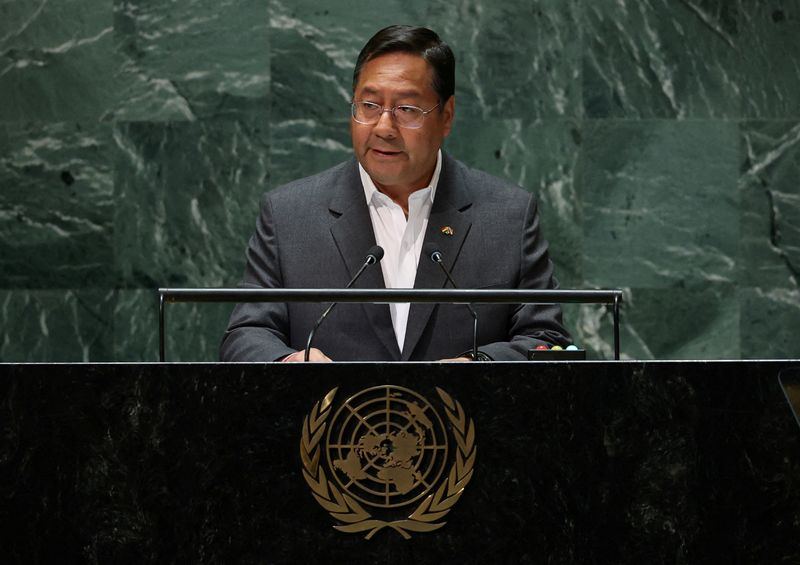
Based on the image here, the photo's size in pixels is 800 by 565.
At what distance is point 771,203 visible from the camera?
4.86 metres

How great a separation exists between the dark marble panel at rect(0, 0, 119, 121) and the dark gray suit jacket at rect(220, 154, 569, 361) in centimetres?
180

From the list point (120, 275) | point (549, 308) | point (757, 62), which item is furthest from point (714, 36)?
point (120, 275)

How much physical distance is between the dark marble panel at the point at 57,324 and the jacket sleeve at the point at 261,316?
5.87 feet

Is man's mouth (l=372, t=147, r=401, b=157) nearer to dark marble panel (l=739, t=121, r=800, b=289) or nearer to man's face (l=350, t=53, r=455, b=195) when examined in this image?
man's face (l=350, t=53, r=455, b=195)

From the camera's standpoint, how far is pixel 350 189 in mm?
3320
